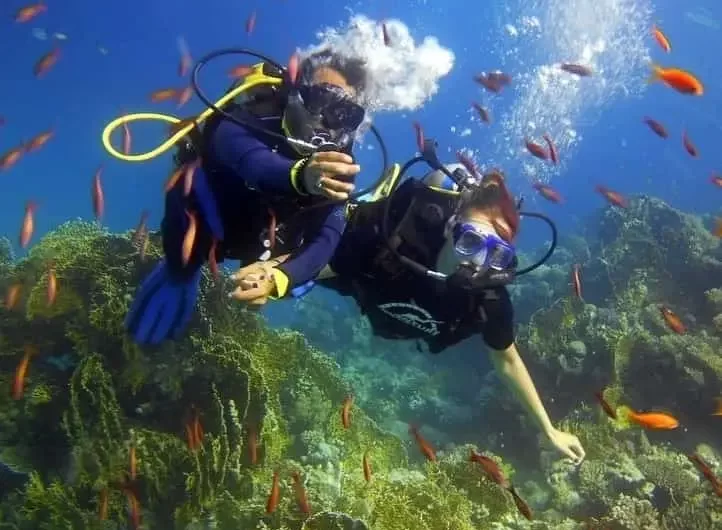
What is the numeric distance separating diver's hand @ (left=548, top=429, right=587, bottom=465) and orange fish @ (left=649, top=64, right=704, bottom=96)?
132 inches

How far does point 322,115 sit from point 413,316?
1.62 meters

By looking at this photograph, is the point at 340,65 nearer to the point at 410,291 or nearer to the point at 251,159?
the point at 251,159

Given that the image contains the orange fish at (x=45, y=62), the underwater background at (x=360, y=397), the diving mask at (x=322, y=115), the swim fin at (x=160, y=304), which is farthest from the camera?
the orange fish at (x=45, y=62)

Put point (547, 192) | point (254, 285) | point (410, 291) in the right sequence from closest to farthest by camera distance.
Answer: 1. point (254, 285)
2. point (410, 291)
3. point (547, 192)

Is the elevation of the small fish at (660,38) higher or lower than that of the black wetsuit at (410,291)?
higher

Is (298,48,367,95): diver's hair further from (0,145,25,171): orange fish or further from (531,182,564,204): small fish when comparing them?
(531,182,564,204): small fish

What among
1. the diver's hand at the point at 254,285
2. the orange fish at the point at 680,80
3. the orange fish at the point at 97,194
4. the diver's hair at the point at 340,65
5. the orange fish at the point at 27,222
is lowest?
the orange fish at the point at 27,222

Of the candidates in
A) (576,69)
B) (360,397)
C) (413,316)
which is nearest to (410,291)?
(413,316)

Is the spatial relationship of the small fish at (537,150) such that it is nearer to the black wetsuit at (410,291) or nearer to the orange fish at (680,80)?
the orange fish at (680,80)

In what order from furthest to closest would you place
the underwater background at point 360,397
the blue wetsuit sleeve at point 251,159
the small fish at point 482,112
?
the small fish at point 482,112, the underwater background at point 360,397, the blue wetsuit sleeve at point 251,159

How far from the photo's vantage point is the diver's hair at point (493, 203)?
3842 mm

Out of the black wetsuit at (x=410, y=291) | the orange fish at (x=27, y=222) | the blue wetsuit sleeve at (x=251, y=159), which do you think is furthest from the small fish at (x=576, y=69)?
the orange fish at (x=27, y=222)

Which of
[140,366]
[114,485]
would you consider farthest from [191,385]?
[114,485]

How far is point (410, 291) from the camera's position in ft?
13.1
